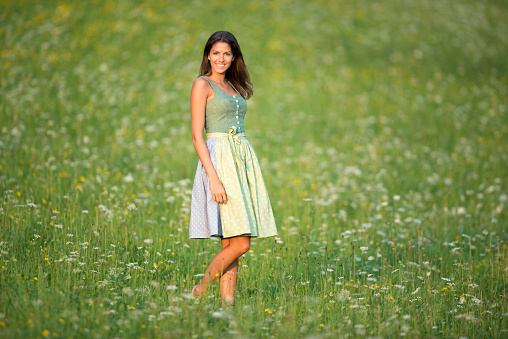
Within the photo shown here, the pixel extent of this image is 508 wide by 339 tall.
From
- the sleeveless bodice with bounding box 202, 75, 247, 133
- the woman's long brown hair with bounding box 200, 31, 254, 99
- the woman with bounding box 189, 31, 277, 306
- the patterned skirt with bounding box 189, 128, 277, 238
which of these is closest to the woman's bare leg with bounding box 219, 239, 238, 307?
the woman with bounding box 189, 31, 277, 306

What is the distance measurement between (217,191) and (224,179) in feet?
0.46

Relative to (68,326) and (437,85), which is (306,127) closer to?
(437,85)

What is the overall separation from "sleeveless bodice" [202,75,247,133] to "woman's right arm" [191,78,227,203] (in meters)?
0.08

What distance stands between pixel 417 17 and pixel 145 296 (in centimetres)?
1829

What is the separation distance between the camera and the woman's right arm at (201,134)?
4.05m

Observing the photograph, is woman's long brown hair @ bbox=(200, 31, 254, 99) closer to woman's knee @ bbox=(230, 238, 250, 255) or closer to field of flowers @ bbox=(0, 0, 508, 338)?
woman's knee @ bbox=(230, 238, 250, 255)

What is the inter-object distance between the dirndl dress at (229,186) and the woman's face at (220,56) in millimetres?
169

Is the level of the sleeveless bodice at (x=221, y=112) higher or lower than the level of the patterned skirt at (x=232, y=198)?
higher

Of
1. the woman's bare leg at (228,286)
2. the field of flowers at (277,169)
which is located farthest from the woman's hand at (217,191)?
the field of flowers at (277,169)

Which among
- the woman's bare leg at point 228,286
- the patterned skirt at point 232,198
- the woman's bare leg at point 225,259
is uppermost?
the patterned skirt at point 232,198

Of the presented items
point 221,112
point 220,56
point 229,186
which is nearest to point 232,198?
point 229,186

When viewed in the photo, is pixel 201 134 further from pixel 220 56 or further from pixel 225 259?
pixel 225 259

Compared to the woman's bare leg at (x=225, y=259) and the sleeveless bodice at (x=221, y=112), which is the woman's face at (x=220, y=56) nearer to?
the sleeveless bodice at (x=221, y=112)

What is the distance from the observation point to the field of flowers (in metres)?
4.06
